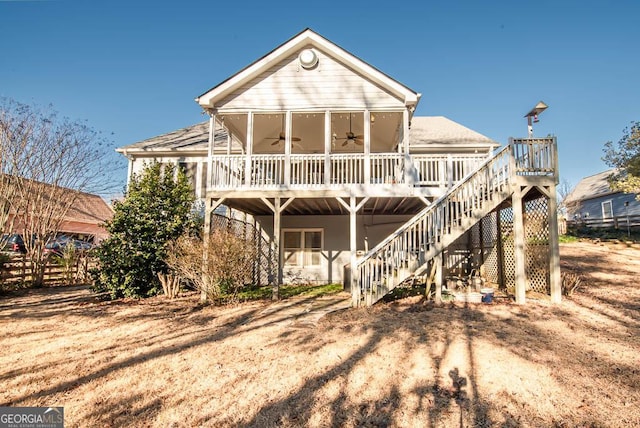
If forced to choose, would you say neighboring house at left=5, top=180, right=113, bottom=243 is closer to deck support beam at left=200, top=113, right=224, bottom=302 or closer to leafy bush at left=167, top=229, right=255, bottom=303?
deck support beam at left=200, top=113, right=224, bottom=302

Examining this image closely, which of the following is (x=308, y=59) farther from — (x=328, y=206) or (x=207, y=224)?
(x=207, y=224)

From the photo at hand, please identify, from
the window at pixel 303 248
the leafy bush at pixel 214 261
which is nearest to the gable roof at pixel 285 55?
the leafy bush at pixel 214 261

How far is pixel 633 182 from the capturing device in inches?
617

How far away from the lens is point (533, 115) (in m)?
8.22

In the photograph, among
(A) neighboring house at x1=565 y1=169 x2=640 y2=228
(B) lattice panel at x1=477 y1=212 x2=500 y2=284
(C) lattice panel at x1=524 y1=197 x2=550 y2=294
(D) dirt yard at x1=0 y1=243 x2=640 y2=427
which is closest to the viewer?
(D) dirt yard at x1=0 y1=243 x2=640 y2=427

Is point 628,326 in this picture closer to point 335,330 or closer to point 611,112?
point 335,330

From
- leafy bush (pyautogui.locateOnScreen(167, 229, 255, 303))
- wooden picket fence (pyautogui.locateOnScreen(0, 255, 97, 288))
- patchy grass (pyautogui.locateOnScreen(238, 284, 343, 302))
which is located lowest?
patchy grass (pyautogui.locateOnScreen(238, 284, 343, 302))

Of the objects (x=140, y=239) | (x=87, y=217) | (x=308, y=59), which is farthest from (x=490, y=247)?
(x=87, y=217)

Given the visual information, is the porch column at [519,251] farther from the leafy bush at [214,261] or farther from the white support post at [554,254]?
the leafy bush at [214,261]

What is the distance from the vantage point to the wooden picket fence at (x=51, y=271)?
1048cm

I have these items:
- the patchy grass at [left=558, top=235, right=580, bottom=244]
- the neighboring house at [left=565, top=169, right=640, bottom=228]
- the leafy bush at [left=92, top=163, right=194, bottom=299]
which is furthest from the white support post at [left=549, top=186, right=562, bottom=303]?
the neighboring house at [left=565, top=169, right=640, bottom=228]

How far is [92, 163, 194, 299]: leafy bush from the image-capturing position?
9.19 m

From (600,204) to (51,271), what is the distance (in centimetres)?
3619

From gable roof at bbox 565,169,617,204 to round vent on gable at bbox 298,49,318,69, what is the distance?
90.0 feet
